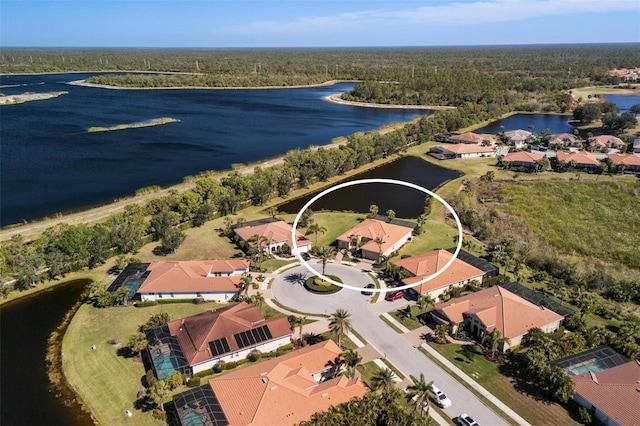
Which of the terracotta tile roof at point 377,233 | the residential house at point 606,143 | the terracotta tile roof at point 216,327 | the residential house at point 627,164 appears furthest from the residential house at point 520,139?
the terracotta tile roof at point 216,327

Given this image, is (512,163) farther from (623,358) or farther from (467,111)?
(623,358)

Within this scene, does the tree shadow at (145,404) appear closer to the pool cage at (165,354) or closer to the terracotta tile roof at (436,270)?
the pool cage at (165,354)

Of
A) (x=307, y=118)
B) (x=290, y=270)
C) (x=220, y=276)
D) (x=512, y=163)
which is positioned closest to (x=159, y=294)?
(x=220, y=276)

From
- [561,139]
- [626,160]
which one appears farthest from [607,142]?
[626,160]

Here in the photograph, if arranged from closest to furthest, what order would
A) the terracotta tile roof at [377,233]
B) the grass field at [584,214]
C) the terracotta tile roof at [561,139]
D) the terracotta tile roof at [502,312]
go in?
1. the terracotta tile roof at [502,312]
2. the terracotta tile roof at [377,233]
3. the grass field at [584,214]
4. the terracotta tile roof at [561,139]

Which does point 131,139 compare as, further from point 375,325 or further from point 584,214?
point 584,214

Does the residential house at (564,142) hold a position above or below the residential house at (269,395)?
above
